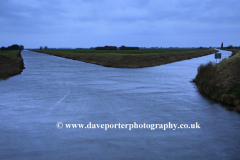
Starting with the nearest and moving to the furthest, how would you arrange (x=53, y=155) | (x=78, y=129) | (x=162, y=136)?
1. (x=53, y=155)
2. (x=162, y=136)
3. (x=78, y=129)

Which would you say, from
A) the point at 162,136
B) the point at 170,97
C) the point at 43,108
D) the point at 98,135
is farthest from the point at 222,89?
the point at 43,108

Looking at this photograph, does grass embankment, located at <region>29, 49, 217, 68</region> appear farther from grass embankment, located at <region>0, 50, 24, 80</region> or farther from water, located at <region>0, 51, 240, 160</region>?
water, located at <region>0, 51, 240, 160</region>

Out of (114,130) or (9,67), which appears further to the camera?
(9,67)

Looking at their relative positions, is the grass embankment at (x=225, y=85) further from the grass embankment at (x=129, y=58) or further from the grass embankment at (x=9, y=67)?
the grass embankment at (x=129, y=58)

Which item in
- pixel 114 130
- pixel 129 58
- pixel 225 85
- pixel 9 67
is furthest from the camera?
pixel 129 58

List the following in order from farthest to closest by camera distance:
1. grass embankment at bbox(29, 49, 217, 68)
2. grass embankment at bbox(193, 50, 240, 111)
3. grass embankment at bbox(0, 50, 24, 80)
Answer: grass embankment at bbox(29, 49, 217, 68), grass embankment at bbox(0, 50, 24, 80), grass embankment at bbox(193, 50, 240, 111)

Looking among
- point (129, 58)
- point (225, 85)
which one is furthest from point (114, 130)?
point (129, 58)

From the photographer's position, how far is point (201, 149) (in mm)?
10070

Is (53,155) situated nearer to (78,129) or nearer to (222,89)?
(78,129)

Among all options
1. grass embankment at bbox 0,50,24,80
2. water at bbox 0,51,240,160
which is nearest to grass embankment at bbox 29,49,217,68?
grass embankment at bbox 0,50,24,80

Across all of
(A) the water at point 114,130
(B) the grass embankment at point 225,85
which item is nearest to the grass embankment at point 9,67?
(A) the water at point 114,130

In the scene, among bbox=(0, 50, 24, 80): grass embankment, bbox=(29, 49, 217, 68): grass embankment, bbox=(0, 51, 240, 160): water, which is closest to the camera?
bbox=(0, 51, 240, 160): water

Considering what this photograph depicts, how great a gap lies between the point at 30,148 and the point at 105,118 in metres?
5.10

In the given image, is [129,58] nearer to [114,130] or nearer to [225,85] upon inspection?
[225,85]
